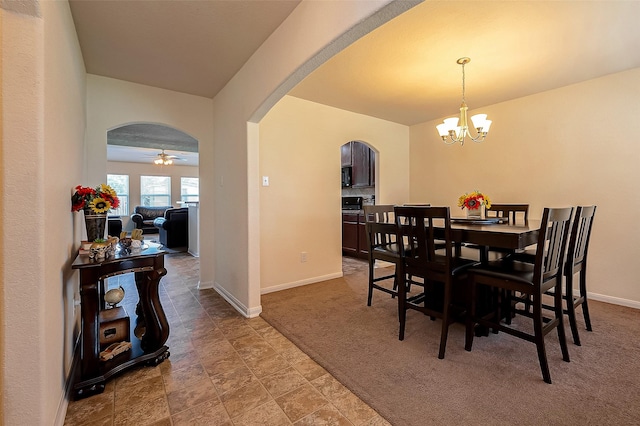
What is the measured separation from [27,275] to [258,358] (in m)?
1.35

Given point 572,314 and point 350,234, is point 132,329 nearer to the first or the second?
point 572,314

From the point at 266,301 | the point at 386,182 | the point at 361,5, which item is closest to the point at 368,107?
the point at 386,182

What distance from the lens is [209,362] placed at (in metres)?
1.89

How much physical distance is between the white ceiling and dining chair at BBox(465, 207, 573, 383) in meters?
1.40

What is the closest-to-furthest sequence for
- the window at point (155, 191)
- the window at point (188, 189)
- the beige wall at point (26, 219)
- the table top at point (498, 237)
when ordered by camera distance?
the beige wall at point (26, 219), the table top at point (498, 237), the window at point (155, 191), the window at point (188, 189)

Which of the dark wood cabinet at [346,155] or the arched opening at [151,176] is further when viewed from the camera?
the arched opening at [151,176]

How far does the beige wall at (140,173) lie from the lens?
356 inches

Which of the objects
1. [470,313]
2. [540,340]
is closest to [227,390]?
[470,313]

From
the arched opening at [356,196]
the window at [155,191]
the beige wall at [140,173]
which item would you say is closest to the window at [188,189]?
the beige wall at [140,173]

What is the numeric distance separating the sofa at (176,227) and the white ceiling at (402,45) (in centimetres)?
350

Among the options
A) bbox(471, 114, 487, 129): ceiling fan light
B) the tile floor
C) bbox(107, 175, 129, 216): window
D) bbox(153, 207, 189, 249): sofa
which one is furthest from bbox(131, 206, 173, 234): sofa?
bbox(471, 114, 487, 129): ceiling fan light

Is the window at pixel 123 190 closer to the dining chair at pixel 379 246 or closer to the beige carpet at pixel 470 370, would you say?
the beige carpet at pixel 470 370

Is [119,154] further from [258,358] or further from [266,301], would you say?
[258,358]

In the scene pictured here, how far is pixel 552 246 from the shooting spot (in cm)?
176
